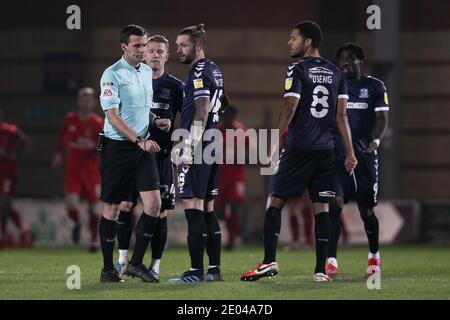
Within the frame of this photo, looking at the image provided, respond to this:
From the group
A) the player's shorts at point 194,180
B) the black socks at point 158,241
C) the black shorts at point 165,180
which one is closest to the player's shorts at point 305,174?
the player's shorts at point 194,180

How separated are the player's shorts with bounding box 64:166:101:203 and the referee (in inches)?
256

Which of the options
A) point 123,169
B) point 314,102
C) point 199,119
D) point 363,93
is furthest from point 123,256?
point 363,93

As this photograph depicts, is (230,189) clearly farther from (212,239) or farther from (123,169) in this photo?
(123,169)

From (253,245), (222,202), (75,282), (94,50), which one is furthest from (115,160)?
(94,50)

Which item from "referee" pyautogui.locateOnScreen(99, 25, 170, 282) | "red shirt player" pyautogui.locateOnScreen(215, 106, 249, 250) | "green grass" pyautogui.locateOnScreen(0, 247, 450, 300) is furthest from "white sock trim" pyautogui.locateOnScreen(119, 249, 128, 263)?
"red shirt player" pyautogui.locateOnScreen(215, 106, 249, 250)

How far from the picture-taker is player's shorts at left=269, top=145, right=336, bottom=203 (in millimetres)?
10188

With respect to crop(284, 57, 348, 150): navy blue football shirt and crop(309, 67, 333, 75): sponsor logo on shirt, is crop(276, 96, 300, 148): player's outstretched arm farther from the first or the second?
crop(309, 67, 333, 75): sponsor logo on shirt

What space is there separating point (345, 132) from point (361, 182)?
1.16m

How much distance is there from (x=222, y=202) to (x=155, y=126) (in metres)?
6.74

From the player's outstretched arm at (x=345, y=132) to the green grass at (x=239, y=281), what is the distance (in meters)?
1.05

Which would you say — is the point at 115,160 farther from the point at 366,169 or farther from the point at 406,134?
the point at 406,134

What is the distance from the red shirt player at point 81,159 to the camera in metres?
16.6

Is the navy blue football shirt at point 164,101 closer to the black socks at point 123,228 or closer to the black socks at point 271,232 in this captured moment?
the black socks at point 123,228

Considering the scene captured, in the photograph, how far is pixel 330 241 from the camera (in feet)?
36.6
